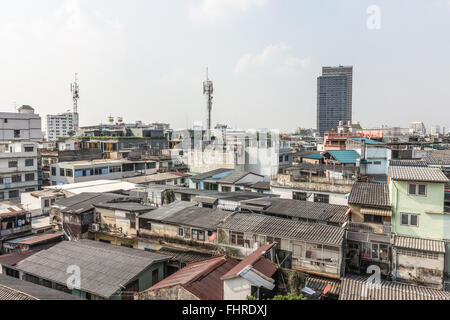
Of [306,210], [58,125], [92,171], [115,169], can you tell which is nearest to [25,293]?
[306,210]

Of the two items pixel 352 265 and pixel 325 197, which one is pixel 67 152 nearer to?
pixel 325 197

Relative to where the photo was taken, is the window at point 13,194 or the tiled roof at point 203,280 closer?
the tiled roof at point 203,280

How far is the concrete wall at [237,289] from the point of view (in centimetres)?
1076

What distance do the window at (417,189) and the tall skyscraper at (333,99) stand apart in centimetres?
16096

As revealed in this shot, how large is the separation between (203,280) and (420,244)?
31.9ft

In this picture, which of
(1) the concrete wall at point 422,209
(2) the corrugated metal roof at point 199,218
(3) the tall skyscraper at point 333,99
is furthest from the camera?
(3) the tall skyscraper at point 333,99

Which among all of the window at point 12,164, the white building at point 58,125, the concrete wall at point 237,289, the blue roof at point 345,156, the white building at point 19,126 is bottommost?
the concrete wall at point 237,289

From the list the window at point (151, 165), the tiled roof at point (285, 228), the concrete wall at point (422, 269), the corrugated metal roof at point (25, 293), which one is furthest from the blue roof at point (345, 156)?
the corrugated metal roof at point (25, 293)

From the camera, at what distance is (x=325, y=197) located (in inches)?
947

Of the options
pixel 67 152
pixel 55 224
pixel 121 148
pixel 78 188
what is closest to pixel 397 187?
pixel 55 224

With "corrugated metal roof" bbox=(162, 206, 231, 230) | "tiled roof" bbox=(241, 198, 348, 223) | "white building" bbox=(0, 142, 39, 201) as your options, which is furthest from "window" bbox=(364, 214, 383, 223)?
"white building" bbox=(0, 142, 39, 201)

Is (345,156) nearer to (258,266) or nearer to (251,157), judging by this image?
(251,157)

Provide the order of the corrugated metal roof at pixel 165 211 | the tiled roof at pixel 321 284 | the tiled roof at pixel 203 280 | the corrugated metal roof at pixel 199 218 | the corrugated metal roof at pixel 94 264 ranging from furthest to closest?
the corrugated metal roof at pixel 165 211, the corrugated metal roof at pixel 199 218, the corrugated metal roof at pixel 94 264, the tiled roof at pixel 321 284, the tiled roof at pixel 203 280

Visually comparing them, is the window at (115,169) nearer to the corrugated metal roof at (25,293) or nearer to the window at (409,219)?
the corrugated metal roof at (25,293)
